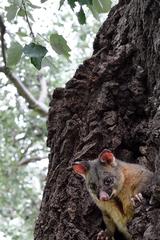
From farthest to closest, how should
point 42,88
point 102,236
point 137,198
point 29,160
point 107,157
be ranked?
point 29,160, point 42,88, point 107,157, point 102,236, point 137,198

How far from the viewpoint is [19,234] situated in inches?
370

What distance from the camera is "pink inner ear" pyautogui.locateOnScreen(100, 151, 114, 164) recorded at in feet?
11.4

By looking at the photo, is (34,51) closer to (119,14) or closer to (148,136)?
(148,136)

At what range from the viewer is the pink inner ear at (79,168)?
3615 millimetres

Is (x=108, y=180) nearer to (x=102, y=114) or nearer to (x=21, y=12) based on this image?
(x=102, y=114)

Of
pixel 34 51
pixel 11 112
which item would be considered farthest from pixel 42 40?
pixel 11 112

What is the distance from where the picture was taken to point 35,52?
2893 mm

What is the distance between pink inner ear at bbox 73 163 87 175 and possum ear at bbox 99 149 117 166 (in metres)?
0.12

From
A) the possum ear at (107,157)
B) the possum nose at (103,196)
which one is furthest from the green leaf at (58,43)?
the possum nose at (103,196)

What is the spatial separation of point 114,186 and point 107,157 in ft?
0.60

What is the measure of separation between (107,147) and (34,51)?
3.43 ft

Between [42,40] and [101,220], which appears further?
[101,220]

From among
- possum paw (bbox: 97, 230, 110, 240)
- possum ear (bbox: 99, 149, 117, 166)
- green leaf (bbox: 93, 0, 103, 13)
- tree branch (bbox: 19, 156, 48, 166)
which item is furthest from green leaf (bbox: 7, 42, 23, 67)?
tree branch (bbox: 19, 156, 48, 166)

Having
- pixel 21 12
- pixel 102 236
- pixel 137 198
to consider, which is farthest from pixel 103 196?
pixel 21 12
